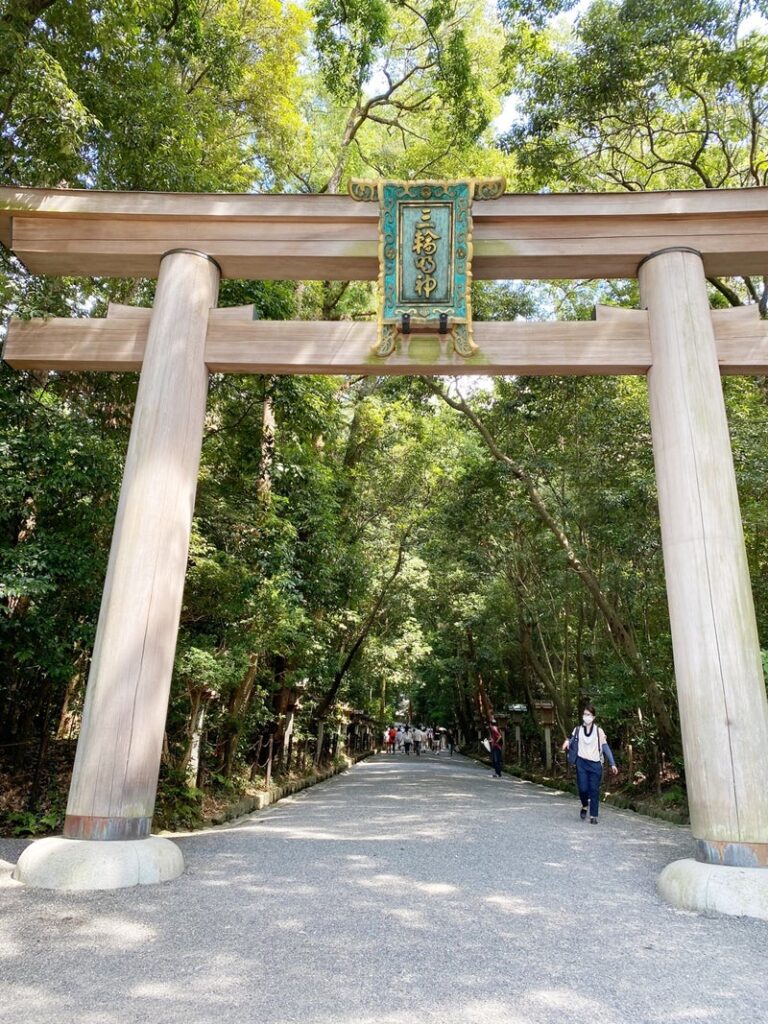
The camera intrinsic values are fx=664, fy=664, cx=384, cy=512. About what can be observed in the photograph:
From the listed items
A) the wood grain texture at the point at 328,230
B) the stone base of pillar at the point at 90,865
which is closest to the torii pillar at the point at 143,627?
the stone base of pillar at the point at 90,865

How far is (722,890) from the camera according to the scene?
3.90m

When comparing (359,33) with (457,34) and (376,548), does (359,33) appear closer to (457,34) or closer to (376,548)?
(457,34)

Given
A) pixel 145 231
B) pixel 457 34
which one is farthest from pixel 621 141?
pixel 145 231

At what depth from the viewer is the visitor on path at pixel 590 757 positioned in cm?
780

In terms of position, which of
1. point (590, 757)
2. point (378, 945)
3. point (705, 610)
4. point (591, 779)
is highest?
point (705, 610)

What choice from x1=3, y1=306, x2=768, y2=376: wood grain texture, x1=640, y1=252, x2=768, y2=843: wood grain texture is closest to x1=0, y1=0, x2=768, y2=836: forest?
x1=3, y1=306, x2=768, y2=376: wood grain texture

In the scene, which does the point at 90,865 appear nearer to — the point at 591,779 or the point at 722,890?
the point at 722,890

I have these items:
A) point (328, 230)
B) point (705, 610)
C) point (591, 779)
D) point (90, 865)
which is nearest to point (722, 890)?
Answer: point (705, 610)

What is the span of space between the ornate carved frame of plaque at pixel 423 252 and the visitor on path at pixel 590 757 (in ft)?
16.0

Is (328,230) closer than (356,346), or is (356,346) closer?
(356,346)

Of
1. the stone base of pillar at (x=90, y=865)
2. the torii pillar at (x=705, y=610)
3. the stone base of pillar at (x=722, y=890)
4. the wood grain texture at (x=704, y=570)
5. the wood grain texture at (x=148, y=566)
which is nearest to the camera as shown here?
the stone base of pillar at (x=722, y=890)

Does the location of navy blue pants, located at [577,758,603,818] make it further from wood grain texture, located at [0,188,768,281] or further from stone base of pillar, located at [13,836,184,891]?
wood grain texture, located at [0,188,768,281]

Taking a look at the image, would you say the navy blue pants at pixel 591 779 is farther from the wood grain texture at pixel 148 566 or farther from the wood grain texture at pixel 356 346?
the wood grain texture at pixel 148 566

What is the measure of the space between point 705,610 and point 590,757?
12.8 feet
